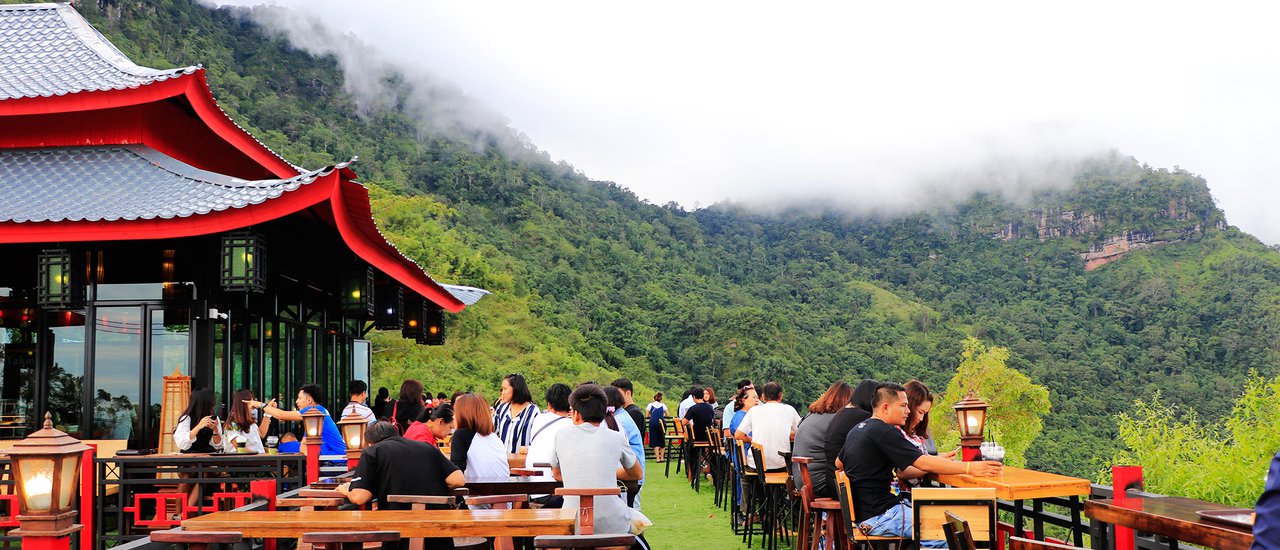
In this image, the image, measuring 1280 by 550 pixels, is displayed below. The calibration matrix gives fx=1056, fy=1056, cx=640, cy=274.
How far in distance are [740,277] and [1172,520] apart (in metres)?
59.0

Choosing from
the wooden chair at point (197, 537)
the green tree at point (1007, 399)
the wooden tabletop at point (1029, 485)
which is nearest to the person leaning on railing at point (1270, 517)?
the wooden tabletop at point (1029, 485)

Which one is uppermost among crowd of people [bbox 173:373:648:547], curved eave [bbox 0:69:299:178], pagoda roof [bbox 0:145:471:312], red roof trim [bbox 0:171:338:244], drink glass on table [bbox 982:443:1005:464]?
curved eave [bbox 0:69:299:178]

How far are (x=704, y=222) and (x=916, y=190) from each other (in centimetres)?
3258

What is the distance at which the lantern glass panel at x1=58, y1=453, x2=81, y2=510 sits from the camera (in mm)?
4121

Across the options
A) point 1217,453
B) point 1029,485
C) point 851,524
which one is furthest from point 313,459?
point 1217,453

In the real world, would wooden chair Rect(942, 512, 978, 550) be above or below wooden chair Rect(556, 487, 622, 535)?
above

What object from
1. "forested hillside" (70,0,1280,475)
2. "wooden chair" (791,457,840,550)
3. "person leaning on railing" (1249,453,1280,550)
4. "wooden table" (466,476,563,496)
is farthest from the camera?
"forested hillside" (70,0,1280,475)

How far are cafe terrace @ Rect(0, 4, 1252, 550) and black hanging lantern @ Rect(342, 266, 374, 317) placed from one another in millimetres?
24

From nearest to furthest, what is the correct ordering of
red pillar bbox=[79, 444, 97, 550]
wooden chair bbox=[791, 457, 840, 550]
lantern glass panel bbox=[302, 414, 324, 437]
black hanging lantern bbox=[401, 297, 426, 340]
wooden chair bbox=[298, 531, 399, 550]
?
wooden chair bbox=[298, 531, 399, 550] < wooden chair bbox=[791, 457, 840, 550] < lantern glass panel bbox=[302, 414, 324, 437] < red pillar bbox=[79, 444, 97, 550] < black hanging lantern bbox=[401, 297, 426, 340]

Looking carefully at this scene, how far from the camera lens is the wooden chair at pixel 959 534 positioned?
316 cm

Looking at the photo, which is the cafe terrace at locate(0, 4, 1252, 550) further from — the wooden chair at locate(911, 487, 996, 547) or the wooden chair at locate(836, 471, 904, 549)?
the wooden chair at locate(911, 487, 996, 547)

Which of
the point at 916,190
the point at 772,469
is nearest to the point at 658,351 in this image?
the point at 772,469

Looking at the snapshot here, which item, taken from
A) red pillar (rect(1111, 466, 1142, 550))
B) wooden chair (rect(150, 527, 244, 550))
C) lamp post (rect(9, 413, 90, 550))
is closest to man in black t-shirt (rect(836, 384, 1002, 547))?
red pillar (rect(1111, 466, 1142, 550))

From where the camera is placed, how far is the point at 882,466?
5500mm
